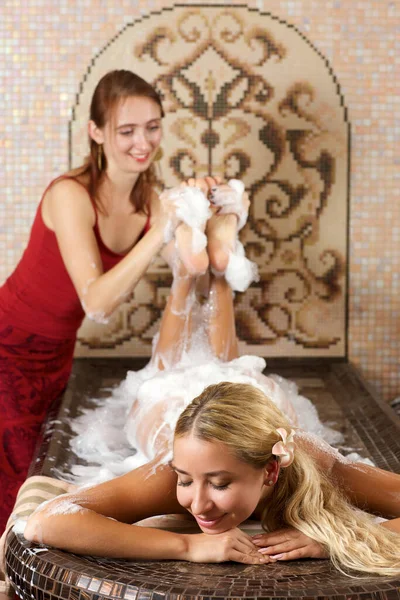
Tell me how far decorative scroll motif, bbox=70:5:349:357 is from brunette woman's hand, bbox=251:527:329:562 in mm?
1900

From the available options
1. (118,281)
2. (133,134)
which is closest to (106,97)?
(133,134)

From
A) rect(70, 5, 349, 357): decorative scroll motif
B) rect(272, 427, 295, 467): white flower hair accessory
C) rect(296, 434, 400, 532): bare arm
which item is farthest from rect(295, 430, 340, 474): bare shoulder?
rect(70, 5, 349, 357): decorative scroll motif

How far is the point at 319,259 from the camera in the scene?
3.54m

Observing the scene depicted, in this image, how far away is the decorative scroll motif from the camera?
3.43m

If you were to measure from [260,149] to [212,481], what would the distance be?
83.2 inches

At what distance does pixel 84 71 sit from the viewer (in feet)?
11.2

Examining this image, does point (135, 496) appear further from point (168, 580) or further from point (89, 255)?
point (89, 255)

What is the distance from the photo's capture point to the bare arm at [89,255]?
8.52ft

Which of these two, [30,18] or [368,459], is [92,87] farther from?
[368,459]

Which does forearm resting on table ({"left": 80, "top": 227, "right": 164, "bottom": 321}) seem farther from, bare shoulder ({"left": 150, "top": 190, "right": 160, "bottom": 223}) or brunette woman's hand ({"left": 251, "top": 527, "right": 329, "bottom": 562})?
brunette woman's hand ({"left": 251, "top": 527, "right": 329, "bottom": 562})

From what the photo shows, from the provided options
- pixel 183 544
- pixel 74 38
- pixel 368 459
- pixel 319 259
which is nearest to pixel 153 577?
pixel 183 544

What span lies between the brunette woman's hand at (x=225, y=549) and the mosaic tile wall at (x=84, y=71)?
6.76 feet

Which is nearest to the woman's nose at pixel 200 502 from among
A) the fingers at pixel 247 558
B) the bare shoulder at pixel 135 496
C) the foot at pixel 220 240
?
the fingers at pixel 247 558

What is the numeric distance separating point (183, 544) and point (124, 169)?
152 centimetres
